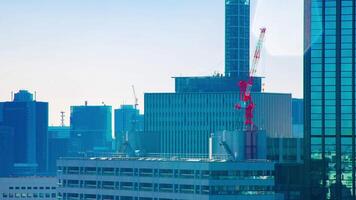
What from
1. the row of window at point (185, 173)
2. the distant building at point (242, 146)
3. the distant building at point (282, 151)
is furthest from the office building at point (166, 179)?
the distant building at point (282, 151)

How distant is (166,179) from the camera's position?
593ft

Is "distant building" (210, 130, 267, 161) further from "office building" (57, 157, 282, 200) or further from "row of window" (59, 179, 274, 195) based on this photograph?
"row of window" (59, 179, 274, 195)

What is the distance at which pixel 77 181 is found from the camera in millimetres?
196625

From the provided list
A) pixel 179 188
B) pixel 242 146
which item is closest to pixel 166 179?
pixel 179 188

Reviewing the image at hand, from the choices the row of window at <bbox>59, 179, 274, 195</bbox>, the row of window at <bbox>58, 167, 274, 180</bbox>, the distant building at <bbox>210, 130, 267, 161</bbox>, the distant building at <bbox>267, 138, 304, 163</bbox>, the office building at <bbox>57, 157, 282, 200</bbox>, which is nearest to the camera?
the row of window at <bbox>59, 179, 274, 195</bbox>

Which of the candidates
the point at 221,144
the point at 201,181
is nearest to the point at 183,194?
the point at 201,181

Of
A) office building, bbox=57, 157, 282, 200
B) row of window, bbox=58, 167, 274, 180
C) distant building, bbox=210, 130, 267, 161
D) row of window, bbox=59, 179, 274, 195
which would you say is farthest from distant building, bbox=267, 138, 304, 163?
row of window, bbox=59, 179, 274, 195

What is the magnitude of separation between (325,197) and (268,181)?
22757mm

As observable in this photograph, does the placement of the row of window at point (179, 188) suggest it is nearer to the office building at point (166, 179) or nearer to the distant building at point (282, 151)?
the office building at point (166, 179)

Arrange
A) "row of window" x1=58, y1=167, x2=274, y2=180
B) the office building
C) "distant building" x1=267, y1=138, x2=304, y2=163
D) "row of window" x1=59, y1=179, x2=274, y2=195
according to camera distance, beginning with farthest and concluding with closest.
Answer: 1. "distant building" x1=267, y1=138, x2=304, y2=163
2. "row of window" x1=58, y1=167, x2=274, y2=180
3. the office building
4. "row of window" x1=59, y1=179, x2=274, y2=195

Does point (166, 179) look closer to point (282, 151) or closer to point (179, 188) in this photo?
point (179, 188)

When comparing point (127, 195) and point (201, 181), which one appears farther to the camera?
point (127, 195)

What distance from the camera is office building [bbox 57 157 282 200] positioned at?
175 m

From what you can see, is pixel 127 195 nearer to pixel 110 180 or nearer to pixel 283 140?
pixel 110 180
